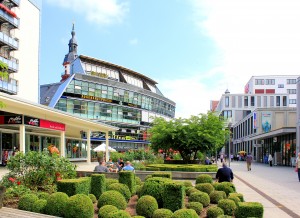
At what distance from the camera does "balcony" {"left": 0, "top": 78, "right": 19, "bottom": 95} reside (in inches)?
1789

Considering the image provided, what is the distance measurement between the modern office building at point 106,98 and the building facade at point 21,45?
33.2ft

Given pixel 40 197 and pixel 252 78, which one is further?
pixel 252 78

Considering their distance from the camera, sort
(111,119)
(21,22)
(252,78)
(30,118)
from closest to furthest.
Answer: (30,118), (21,22), (111,119), (252,78)

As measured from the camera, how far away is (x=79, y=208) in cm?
912

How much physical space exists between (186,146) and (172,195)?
20909 mm

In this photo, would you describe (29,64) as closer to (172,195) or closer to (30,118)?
(30,118)

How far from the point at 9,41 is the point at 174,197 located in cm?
4234

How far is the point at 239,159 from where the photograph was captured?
77500 millimetres

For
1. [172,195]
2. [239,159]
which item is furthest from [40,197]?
[239,159]

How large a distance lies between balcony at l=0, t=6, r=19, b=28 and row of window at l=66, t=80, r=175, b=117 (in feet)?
63.3

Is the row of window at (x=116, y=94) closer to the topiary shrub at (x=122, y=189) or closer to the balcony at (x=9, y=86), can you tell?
the balcony at (x=9, y=86)

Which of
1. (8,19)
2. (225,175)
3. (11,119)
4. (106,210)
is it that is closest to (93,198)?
(106,210)

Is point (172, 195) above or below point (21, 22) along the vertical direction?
below

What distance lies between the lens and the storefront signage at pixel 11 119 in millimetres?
28484
